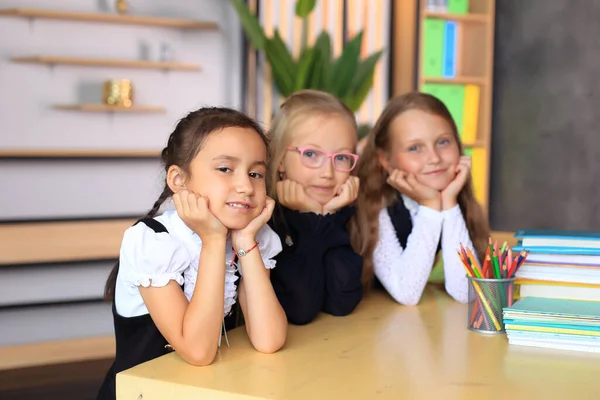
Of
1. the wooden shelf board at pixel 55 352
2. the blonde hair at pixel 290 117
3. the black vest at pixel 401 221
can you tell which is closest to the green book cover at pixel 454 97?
the wooden shelf board at pixel 55 352

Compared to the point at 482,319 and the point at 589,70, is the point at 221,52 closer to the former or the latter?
the point at 589,70

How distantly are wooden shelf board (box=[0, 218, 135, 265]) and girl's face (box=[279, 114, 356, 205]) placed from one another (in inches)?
85.3

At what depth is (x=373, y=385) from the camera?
1017mm

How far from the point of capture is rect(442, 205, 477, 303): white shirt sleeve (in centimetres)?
177

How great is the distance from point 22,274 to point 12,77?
1.15 meters

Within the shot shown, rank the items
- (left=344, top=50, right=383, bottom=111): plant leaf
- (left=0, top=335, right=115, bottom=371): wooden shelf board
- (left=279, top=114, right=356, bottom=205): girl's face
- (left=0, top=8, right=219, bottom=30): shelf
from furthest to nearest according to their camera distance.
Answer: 1. (left=344, top=50, right=383, bottom=111): plant leaf
2. (left=0, top=8, right=219, bottom=30): shelf
3. (left=0, top=335, right=115, bottom=371): wooden shelf board
4. (left=279, top=114, right=356, bottom=205): girl's face

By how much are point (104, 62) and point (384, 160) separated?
115 inches

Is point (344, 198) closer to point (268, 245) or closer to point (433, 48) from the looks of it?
point (268, 245)

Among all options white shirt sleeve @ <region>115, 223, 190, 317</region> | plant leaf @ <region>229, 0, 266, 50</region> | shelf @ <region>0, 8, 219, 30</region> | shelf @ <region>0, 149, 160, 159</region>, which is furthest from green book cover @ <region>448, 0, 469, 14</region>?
white shirt sleeve @ <region>115, 223, 190, 317</region>

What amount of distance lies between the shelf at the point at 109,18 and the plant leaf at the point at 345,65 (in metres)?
0.80

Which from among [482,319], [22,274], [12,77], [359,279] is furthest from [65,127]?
[482,319]

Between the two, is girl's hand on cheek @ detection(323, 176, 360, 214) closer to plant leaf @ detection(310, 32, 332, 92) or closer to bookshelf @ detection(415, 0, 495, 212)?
plant leaf @ detection(310, 32, 332, 92)

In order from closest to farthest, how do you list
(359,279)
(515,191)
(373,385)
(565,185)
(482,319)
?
1. (373,385)
2. (482,319)
3. (359,279)
4. (565,185)
5. (515,191)

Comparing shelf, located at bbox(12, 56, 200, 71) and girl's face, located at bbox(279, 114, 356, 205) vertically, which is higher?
shelf, located at bbox(12, 56, 200, 71)
